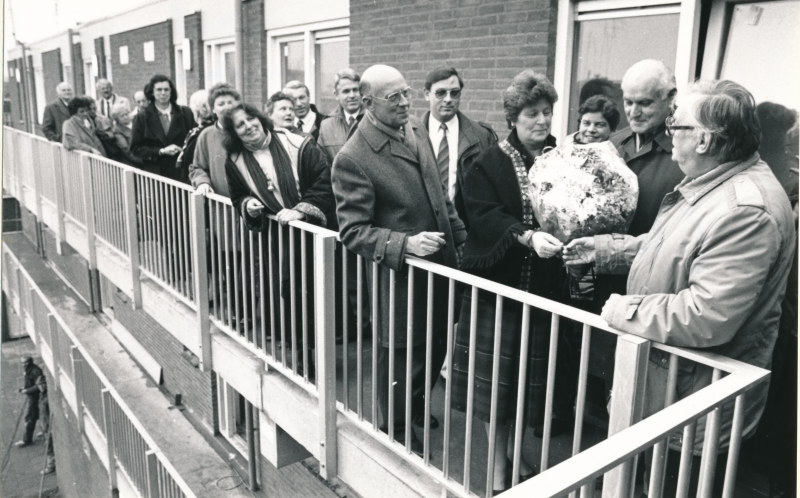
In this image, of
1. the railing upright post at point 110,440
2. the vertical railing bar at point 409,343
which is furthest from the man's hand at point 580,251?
the railing upright post at point 110,440

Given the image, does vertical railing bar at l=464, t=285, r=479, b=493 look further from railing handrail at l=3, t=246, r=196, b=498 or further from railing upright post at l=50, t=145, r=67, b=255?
railing upright post at l=50, t=145, r=67, b=255

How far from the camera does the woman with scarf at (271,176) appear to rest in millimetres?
3920

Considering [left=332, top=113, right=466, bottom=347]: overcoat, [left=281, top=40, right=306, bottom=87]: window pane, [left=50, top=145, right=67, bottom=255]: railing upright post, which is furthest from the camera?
[left=50, top=145, right=67, bottom=255]: railing upright post

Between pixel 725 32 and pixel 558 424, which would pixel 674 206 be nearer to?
pixel 558 424

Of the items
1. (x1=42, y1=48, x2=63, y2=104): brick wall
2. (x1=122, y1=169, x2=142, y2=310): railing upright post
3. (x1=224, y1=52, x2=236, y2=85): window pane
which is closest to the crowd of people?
(x1=122, y1=169, x2=142, y2=310): railing upright post

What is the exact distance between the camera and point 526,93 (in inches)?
110

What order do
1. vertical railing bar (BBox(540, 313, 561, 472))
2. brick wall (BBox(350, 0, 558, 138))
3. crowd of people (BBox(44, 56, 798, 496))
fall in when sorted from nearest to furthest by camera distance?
crowd of people (BBox(44, 56, 798, 496)), vertical railing bar (BBox(540, 313, 561, 472)), brick wall (BBox(350, 0, 558, 138))

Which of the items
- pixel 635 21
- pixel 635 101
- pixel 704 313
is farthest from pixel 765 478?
pixel 635 21

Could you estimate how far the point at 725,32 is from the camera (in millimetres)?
3879

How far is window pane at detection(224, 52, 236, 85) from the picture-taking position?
394 inches

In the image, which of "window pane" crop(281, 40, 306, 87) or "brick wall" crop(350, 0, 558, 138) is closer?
"brick wall" crop(350, 0, 558, 138)

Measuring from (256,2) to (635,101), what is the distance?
24.0ft

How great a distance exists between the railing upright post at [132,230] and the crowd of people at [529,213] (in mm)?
1470

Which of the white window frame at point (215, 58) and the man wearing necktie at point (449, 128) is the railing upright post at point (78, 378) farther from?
the man wearing necktie at point (449, 128)
